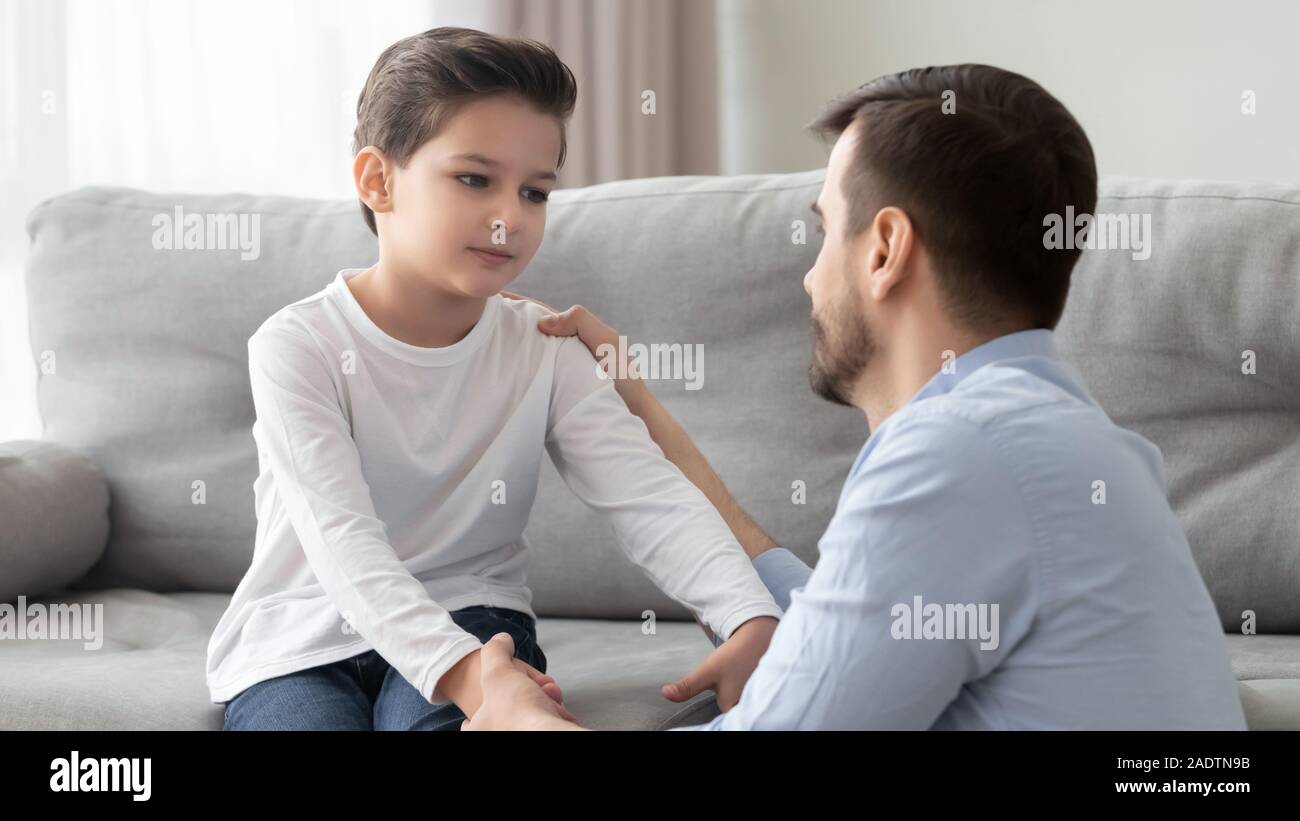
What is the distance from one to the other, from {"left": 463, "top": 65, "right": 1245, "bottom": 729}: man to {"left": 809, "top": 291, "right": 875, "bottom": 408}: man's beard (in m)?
0.08

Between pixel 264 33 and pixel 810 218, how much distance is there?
1346 mm

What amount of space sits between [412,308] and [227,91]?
137 centimetres

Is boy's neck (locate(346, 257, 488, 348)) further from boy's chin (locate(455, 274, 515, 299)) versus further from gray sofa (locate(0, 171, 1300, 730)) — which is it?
gray sofa (locate(0, 171, 1300, 730))

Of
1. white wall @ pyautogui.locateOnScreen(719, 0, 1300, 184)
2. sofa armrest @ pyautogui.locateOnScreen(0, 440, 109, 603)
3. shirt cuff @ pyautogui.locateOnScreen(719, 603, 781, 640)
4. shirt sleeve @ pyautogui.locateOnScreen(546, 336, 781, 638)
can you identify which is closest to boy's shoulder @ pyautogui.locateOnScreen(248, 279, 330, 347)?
shirt sleeve @ pyautogui.locateOnScreen(546, 336, 781, 638)

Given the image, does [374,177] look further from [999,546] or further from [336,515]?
[999,546]

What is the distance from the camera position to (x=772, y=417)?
1.80 m

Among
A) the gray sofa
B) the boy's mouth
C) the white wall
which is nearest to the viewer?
the boy's mouth

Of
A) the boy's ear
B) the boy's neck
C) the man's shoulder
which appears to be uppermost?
the boy's ear

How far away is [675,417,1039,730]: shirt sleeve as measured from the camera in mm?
802

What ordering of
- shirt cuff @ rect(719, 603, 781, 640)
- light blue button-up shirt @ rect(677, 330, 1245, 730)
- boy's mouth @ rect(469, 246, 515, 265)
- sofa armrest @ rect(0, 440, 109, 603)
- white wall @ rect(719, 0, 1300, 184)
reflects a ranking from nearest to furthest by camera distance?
light blue button-up shirt @ rect(677, 330, 1245, 730) → shirt cuff @ rect(719, 603, 781, 640) → boy's mouth @ rect(469, 246, 515, 265) → sofa armrest @ rect(0, 440, 109, 603) → white wall @ rect(719, 0, 1300, 184)

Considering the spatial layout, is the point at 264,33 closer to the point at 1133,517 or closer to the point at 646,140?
the point at 646,140

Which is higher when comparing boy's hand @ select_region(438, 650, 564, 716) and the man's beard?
the man's beard

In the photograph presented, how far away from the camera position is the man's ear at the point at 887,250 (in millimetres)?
958
